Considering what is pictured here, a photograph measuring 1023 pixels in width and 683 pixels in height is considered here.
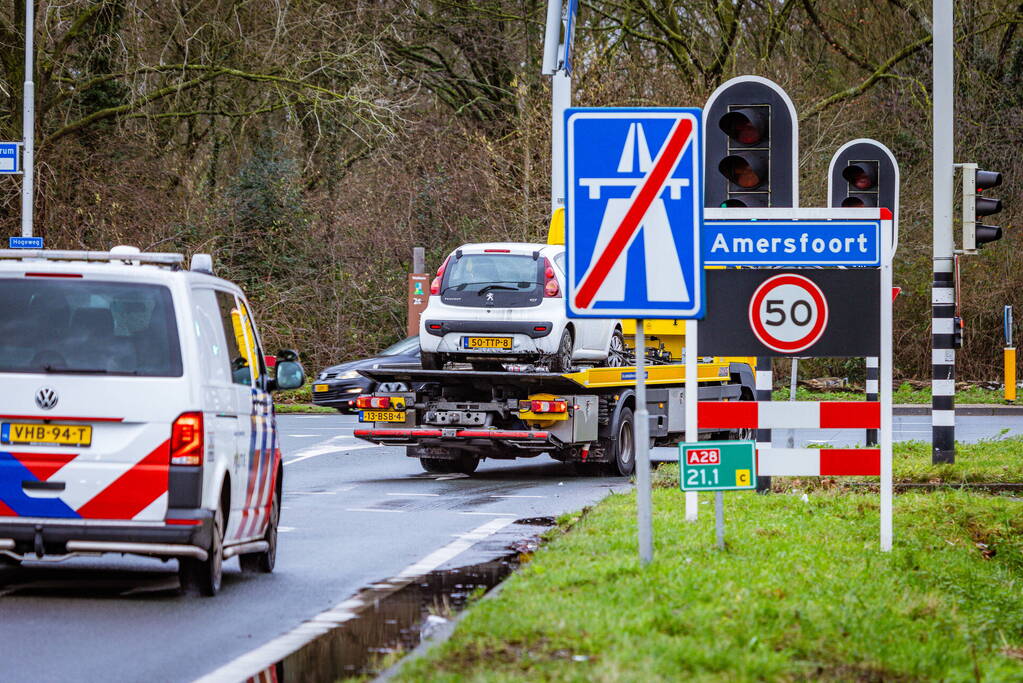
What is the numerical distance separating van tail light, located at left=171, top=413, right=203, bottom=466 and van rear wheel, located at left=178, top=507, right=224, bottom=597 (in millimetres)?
372

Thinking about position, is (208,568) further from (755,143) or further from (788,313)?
(755,143)

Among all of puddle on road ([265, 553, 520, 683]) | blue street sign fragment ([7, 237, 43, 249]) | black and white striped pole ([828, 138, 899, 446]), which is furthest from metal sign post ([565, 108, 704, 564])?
blue street sign fragment ([7, 237, 43, 249])

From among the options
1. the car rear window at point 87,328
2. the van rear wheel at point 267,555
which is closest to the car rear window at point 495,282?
the van rear wheel at point 267,555

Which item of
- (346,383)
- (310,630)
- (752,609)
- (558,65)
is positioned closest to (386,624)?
(310,630)

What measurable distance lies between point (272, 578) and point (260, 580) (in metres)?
0.10

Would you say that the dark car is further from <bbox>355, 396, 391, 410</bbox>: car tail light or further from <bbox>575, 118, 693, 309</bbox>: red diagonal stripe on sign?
<bbox>575, 118, 693, 309</bbox>: red diagonal stripe on sign

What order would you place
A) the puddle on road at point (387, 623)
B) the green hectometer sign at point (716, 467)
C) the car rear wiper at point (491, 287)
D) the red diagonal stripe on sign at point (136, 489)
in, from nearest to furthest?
the puddle on road at point (387, 623) → the red diagonal stripe on sign at point (136, 489) → the green hectometer sign at point (716, 467) → the car rear wiper at point (491, 287)

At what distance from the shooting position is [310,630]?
788 cm

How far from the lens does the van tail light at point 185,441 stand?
855 cm

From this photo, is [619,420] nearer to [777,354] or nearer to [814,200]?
[777,354]

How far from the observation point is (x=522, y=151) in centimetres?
3447

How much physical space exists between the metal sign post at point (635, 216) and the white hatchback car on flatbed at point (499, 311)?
9.44 m

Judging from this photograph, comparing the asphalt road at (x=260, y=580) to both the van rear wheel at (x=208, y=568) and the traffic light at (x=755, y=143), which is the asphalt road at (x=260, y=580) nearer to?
the van rear wheel at (x=208, y=568)

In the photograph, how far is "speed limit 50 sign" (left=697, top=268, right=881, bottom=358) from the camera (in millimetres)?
10305
